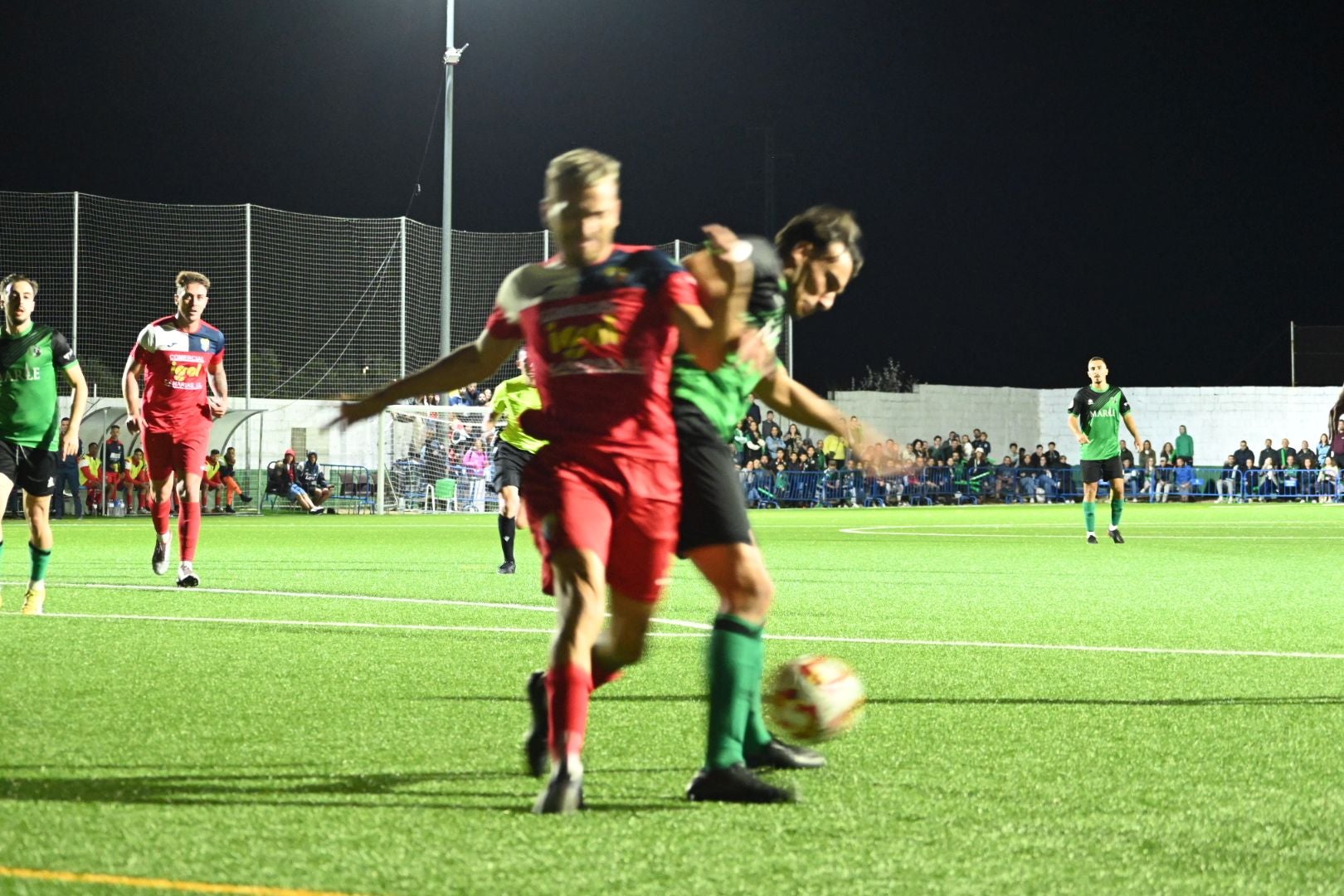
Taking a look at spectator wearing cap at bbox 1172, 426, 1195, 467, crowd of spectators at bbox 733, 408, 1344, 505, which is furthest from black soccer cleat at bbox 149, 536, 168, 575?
spectator wearing cap at bbox 1172, 426, 1195, 467

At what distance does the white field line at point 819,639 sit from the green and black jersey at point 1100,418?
1253 centimetres

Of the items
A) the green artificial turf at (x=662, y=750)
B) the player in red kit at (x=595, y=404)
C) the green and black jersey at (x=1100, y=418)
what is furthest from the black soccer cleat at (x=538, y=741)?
the green and black jersey at (x=1100, y=418)

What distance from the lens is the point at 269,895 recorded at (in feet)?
11.5

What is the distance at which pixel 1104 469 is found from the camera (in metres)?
21.7

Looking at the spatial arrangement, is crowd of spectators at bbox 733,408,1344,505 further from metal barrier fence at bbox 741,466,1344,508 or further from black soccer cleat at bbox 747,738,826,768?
black soccer cleat at bbox 747,738,826,768

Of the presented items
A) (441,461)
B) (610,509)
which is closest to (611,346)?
(610,509)

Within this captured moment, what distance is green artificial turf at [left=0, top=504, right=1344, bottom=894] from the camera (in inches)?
153

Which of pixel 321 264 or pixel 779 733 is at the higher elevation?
pixel 321 264

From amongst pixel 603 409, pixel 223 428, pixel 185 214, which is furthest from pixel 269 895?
pixel 185 214

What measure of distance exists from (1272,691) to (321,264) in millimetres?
32902

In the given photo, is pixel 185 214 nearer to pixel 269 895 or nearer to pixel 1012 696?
pixel 1012 696

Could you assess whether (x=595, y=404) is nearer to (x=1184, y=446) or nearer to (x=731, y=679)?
(x=731, y=679)

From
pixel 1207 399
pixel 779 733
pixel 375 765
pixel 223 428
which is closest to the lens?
pixel 375 765

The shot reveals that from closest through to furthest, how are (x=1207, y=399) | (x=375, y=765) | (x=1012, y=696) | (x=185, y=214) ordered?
(x=375, y=765)
(x=1012, y=696)
(x=185, y=214)
(x=1207, y=399)
